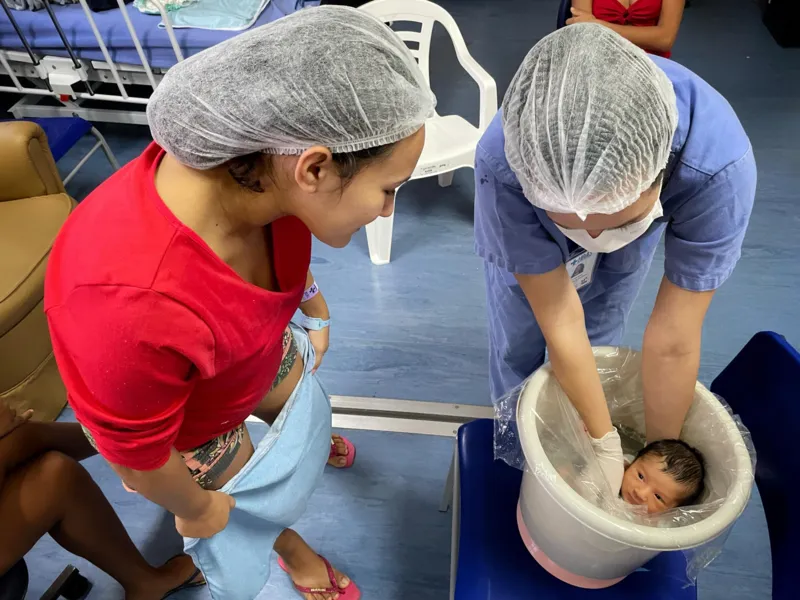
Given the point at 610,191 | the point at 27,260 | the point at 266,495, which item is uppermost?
the point at 610,191

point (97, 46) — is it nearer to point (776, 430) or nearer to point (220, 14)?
point (220, 14)

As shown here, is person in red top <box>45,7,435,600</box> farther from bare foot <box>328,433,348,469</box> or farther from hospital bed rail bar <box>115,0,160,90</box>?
hospital bed rail bar <box>115,0,160,90</box>

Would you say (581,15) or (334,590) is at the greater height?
(581,15)

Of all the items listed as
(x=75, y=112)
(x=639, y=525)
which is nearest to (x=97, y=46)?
(x=75, y=112)

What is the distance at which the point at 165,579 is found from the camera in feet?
4.24

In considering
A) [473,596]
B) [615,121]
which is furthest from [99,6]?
[473,596]

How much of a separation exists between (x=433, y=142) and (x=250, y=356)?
140 cm

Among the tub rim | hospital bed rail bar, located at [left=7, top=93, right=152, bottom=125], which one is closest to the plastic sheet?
the tub rim

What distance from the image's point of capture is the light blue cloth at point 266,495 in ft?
3.20

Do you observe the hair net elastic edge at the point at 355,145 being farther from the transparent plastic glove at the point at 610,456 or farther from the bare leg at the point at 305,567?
the bare leg at the point at 305,567

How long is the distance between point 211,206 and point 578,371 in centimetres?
56

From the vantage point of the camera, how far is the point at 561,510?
29.1 inches

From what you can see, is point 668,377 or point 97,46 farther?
point 97,46

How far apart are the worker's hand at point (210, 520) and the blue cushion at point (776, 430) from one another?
32.3 inches
